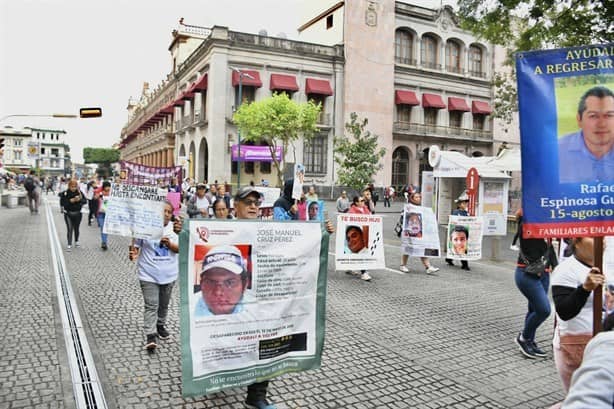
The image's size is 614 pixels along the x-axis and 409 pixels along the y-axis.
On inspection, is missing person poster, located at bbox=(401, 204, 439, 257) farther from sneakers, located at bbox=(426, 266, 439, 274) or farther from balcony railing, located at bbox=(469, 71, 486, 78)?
balcony railing, located at bbox=(469, 71, 486, 78)

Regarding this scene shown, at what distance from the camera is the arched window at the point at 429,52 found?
46219 millimetres

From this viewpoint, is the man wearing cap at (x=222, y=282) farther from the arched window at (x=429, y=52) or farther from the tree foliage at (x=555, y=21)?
the arched window at (x=429, y=52)

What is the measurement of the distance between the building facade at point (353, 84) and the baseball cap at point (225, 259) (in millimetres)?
35232

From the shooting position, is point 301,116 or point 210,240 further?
point 301,116

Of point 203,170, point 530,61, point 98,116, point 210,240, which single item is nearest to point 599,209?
point 530,61

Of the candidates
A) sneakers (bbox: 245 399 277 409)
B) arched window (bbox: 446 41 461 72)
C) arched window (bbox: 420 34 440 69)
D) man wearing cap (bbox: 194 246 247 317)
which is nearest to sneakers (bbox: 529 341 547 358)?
sneakers (bbox: 245 399 277 409)

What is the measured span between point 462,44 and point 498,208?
34.7 meters

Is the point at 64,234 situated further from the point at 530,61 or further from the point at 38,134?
the point at 38,134

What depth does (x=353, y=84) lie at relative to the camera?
4122cm

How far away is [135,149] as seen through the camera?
276ft

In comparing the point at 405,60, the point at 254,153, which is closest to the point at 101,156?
the point at 254,153

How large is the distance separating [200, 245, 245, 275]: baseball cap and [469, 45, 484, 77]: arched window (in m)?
50.1

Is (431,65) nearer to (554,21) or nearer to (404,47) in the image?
(404,47)

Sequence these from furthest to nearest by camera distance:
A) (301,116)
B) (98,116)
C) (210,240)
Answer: (301,116)
(98,116)
(210,240)
